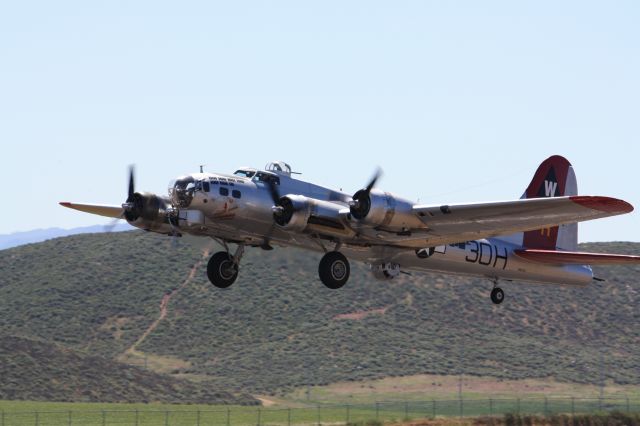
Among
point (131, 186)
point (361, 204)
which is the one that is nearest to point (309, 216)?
point (361, 204)

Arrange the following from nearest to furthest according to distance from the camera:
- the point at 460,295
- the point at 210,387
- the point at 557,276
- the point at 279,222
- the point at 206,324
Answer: the point at 279,222 → the point at 557,276 → the point at 210,387 → the point at 206,324 → the point at 460,295

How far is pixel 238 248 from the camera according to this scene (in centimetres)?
3619

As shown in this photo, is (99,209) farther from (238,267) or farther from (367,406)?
(367,406)

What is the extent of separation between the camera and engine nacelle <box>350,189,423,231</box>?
33188 mm

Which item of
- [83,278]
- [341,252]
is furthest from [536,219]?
→ [83,278]

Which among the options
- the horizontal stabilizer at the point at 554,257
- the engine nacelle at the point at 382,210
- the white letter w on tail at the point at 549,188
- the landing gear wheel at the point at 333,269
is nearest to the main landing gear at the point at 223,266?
the landing gear wheel at the point at 333,269

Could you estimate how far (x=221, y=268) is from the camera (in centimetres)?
3606

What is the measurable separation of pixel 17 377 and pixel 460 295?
41.4 meters

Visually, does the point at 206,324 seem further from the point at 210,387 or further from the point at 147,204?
the point at 147,204

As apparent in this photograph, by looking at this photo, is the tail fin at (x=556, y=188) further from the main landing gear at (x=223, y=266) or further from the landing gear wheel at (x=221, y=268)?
the landing gear wheel at (x=221, y=268)

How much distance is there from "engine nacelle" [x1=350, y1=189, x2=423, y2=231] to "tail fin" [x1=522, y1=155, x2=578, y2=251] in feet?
38.5

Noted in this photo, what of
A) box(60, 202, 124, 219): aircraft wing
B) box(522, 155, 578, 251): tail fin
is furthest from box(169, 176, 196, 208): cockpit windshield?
box(522, 155, 578, 251): tail fin

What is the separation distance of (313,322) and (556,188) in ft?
157

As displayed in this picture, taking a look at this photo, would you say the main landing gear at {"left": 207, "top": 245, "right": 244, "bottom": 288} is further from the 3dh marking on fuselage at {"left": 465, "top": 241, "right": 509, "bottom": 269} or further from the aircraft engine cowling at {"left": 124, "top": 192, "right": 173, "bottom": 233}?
the 3dh marking on fuselage at {"left": 465, "top": 241, "right": 509, "bottom": 269}
